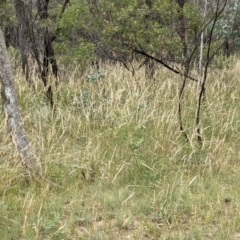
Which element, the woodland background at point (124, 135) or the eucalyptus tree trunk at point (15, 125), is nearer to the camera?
the woodland background at point (124, 135)

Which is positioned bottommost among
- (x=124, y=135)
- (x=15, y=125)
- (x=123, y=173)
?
(x=123, y=173)

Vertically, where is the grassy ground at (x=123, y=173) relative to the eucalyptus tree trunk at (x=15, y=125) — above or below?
below

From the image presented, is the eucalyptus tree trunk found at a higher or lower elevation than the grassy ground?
higher

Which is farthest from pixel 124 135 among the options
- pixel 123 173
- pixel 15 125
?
pixel 15 125

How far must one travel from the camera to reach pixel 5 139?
152 inches

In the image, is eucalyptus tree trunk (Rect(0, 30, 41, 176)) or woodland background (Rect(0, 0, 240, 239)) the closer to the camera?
woodland background (Rect(0, 0, 240, 239))

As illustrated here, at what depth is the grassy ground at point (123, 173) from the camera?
3.00 metres

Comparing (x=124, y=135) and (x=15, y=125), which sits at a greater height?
(x=15, y=125)

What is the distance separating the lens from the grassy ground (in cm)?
300

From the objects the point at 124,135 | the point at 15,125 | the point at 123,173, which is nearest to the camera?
the point at 15,125

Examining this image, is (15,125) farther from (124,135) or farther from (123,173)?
(124,135)

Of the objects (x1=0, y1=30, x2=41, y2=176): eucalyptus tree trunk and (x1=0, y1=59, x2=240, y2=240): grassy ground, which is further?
(x1=0, y1=30, x2=41, y2=176): eucalyptus tree trunk

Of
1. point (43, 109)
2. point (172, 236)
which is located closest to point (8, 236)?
point (172, 236)

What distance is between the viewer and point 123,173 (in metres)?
3.80
